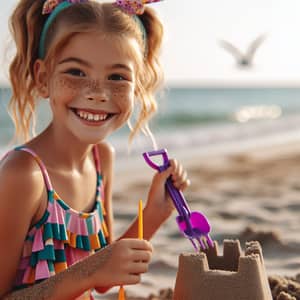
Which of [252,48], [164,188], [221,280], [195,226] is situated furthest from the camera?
[252,48]

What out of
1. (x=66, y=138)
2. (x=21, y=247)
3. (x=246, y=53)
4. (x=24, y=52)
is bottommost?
(x=21, y=247)

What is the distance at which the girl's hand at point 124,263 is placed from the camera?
1458mm

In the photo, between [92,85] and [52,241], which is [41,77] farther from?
[52,241]

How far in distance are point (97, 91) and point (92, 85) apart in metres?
0.02

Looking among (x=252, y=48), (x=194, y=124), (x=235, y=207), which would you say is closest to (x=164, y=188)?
(x=235, y=207)

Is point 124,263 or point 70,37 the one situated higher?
point 70,37

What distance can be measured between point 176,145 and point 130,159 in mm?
1860

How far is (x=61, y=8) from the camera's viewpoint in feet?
5.61

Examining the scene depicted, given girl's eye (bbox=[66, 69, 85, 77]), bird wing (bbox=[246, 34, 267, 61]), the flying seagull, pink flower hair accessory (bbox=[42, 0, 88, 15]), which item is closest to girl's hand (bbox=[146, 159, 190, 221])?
girl's eye (bbox=[66, 69, 85, 77])

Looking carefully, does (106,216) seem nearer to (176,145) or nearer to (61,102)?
(61,102)

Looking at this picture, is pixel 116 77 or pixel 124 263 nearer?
pixel 124 263

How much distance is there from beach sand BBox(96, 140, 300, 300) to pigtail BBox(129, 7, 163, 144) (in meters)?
0.63

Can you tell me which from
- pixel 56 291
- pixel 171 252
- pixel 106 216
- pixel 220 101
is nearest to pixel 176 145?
pixel 171 252

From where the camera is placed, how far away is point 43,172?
168cm
